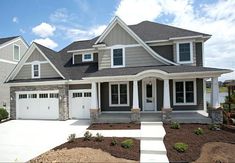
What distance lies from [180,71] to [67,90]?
30.3ft

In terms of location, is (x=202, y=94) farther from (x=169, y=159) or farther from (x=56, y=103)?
(x=56, y=103)

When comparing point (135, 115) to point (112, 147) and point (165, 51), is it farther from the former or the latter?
point (165, 51)

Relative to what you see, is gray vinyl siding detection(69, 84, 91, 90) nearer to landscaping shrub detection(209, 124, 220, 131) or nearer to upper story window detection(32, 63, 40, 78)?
upper story window detection(32, 63, 40, 78)

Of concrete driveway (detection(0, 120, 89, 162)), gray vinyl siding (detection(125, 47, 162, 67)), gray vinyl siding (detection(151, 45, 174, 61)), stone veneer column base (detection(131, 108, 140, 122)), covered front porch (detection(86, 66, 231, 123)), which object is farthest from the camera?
gray vinyl siding (detection(151, 45, 174, 61))

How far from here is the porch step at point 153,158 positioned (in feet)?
25.1

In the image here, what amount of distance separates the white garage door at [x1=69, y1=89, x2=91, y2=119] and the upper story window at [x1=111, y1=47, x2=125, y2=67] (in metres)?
3.11

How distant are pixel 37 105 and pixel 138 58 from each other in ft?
31.0

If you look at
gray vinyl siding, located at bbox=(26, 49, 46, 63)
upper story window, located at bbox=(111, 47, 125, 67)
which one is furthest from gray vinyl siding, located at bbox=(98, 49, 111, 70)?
gray vinyl siding, located at bbox=(26, 49, 46, 63)

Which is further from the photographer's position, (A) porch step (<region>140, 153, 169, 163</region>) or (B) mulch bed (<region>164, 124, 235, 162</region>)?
(B) mulch bed (<region>164, 124, 235, 162</region>)

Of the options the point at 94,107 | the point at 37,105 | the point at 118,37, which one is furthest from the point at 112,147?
the point at 37,105

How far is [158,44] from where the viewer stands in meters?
17.2

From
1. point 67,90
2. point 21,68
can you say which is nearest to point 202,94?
point 67,90

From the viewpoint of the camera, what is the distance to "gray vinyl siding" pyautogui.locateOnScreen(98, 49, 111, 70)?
1717cm

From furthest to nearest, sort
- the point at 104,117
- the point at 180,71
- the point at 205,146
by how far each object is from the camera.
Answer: the point at 104,117 → the point at 180,71 → the point at 205,146
